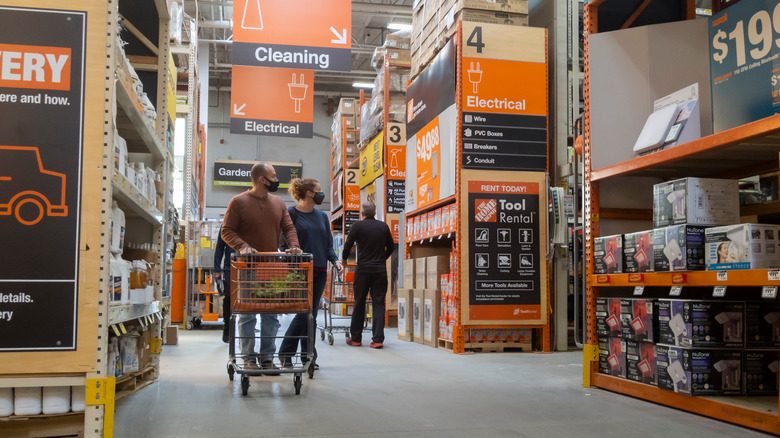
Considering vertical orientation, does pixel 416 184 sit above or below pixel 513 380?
above

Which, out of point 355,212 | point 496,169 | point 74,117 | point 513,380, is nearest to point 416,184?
point 496,169

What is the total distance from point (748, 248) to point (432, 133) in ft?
17.6

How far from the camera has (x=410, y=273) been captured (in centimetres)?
915

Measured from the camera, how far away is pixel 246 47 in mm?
7980

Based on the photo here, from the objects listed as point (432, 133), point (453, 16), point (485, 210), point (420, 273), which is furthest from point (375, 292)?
point (453, 16)

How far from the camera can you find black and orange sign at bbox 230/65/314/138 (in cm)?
902

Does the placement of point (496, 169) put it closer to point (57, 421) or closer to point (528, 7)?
point (528, 7)

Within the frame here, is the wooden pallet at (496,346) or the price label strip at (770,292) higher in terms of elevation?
the price label strip at (770,292)

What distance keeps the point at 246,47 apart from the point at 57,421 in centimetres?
579

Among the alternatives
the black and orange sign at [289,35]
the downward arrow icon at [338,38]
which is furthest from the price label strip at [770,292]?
the downward arrow icon at [338,38]

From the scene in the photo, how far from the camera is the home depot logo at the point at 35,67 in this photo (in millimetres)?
2828

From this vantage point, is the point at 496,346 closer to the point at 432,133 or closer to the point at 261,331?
the point at 432,133

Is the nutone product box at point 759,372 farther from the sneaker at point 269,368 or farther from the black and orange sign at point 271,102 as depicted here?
the black and orange sign at point 271,102

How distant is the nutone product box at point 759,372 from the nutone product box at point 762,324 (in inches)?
2.5
